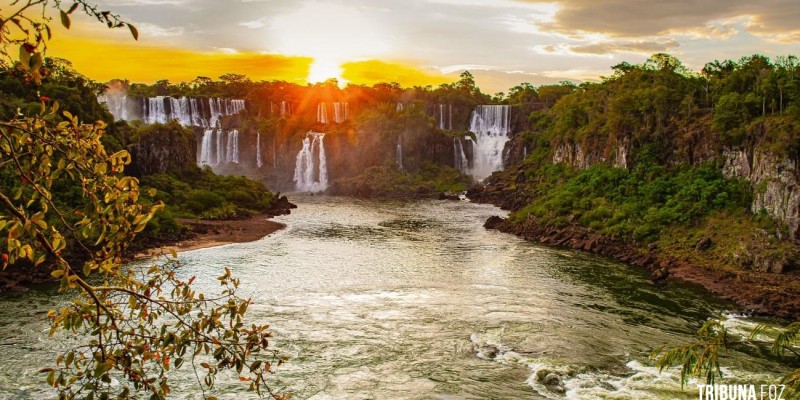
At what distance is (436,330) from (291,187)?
76.5m

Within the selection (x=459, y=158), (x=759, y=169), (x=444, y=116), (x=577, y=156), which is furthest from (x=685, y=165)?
(x=444, y=116)

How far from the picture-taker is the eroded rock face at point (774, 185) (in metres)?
34.7

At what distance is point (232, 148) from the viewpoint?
100125 millimetres

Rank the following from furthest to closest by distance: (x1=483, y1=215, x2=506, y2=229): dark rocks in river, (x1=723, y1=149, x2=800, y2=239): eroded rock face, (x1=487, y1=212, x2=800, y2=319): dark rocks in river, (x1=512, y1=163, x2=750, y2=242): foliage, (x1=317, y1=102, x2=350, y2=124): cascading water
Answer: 1. (x1=317, y1=102, x2=350, y2=124): cascading water
2. (x1=483, y1=215, x2=506, y2=229): dark rocks in river
3. (x1=512, y1=163, x2=750, y2=242): foliage
4. (x1=723, y1=149, x2=800, y2=239): eroded rock face
5. (x1=487, y1=212, x2=800, y2=319): dark rocks in river

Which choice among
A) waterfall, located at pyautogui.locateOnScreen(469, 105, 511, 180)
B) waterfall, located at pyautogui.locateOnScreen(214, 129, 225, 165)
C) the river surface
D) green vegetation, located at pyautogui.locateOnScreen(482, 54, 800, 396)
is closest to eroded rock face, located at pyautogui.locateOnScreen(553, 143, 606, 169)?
green vegetation, located at pyautogui.locateOnScreen(482, 54, 800, 396)

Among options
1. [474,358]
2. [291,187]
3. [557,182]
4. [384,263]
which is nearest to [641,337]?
[474,358]

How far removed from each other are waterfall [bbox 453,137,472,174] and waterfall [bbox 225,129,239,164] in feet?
121

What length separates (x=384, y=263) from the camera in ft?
128

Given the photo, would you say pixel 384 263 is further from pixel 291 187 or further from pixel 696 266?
pixel 291 187

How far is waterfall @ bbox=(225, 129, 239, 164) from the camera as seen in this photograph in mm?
99500

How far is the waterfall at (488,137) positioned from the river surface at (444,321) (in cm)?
5978

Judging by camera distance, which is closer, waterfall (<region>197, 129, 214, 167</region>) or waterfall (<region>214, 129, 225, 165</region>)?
waterfall (<region>197, 129, 214, 167</region>)

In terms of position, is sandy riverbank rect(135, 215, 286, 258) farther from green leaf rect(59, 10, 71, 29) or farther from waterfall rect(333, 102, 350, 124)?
waterfall rect(333, 102, 350, 124)

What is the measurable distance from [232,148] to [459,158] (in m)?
38.6
